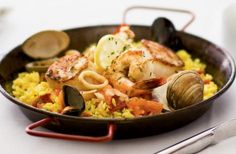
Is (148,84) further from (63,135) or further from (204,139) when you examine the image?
(63,135)

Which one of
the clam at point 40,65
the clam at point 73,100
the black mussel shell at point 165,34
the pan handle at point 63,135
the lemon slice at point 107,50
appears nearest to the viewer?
the pan handle at point 63,135

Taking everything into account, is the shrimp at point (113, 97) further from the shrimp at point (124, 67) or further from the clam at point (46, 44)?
the clam at point (46, 44)

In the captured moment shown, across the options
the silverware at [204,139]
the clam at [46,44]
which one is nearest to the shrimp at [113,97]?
the silverware at [204,139]

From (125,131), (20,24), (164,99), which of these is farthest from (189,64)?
(20,24)

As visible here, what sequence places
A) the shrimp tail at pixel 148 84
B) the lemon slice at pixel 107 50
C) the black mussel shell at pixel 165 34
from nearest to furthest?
the shrimp tail at pixel 148 84, the lemon slice at pixel 107 50, the black mussel shell at pixel 165 34

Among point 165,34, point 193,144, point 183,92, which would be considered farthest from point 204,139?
point 165,34

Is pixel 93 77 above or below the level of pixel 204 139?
above
